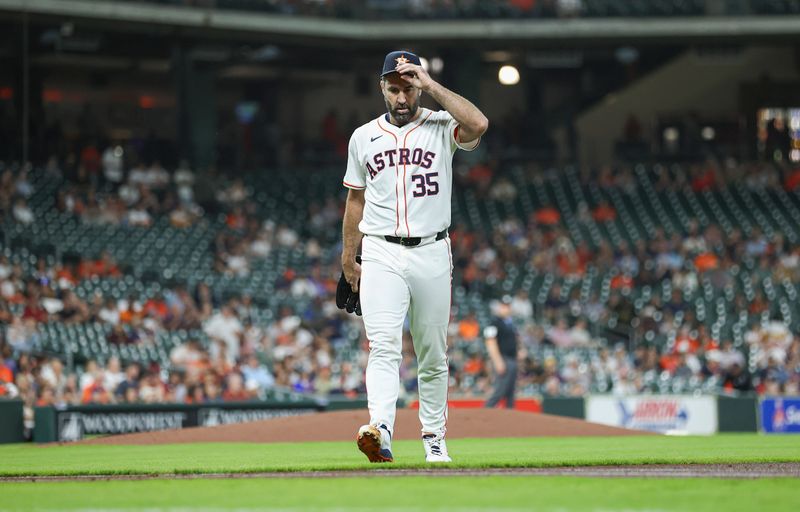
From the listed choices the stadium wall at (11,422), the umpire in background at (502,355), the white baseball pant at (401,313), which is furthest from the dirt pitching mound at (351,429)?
the white baseball pant at (401,313)

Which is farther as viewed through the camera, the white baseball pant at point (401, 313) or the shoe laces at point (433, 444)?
the shoe laces at point (433, 444)

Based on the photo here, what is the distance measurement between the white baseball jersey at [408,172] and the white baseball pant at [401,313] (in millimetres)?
111

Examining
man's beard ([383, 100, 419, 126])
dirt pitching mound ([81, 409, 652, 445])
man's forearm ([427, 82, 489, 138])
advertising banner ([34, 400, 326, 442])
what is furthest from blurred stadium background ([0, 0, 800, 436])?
man's forearm ([427, 82, 489, 138])

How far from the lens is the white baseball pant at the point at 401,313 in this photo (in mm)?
7223

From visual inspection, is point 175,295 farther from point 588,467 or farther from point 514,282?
point 588,467

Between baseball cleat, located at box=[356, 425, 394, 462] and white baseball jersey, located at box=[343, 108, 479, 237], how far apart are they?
108cm

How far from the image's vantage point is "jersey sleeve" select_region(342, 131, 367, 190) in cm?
741

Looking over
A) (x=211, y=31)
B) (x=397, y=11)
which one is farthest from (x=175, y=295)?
(x=397, y=11)

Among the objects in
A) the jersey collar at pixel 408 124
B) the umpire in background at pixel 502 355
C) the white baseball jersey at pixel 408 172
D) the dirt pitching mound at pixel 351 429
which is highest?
the jersey collar at pixel 408 124

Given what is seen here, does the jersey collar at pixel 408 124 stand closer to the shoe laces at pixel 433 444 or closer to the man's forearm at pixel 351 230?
the man's forearm at pixel 351 230

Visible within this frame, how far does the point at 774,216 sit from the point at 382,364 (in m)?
24.2

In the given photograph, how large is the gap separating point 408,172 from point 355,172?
0.33 meters

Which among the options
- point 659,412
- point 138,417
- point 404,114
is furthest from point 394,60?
point 659,412

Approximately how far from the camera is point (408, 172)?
733 cm
